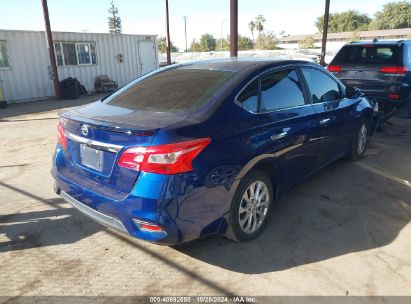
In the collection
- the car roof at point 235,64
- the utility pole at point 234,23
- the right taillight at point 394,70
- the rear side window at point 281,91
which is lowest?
the right taillight at point 394,70

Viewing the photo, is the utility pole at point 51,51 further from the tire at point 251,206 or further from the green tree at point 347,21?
the green tree at point 347,21

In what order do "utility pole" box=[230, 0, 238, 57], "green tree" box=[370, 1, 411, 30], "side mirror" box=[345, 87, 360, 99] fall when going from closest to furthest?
"side mirror" box=[345, 87, 360, 99], "utility pole" box=[230, 0, 238, 57], "green tree" box=[370, 1, 411, 30]

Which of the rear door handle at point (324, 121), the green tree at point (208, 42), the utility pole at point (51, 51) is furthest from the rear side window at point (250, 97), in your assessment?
the green tree at point (208, 42)

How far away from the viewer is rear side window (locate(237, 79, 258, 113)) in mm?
3140

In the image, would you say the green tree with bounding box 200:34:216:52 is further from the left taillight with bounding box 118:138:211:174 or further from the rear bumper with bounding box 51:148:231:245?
the left taillight with bounding box 118:138:211:174

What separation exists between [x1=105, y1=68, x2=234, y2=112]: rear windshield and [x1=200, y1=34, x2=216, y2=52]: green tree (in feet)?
334

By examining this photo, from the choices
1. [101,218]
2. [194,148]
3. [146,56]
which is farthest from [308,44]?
[101,218]

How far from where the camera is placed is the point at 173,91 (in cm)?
337

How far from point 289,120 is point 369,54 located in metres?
5.06

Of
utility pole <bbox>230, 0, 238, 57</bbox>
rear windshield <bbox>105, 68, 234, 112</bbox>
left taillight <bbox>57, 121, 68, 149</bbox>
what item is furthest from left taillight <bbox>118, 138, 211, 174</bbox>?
utility pole <bbox>230, 0, 238, 57</bbox>

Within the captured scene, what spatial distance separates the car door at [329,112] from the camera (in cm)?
412

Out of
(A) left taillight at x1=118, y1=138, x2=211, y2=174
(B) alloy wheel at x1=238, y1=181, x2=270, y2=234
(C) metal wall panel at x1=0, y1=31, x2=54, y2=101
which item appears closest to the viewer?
(A) left taillight at x1=118, y1=138, x2=211, y2=174

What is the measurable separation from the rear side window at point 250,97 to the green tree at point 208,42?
4026 inches

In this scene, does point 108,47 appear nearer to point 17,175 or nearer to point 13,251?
point 17,175
